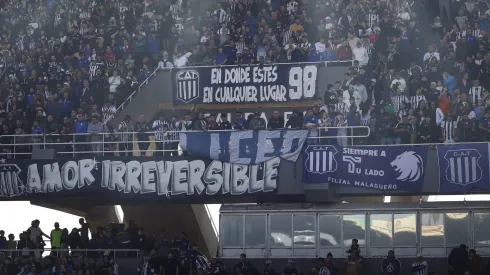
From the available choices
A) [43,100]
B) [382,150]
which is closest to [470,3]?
[382,150]

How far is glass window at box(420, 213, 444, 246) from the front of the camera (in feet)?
103

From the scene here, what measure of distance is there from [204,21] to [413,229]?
10.7 m

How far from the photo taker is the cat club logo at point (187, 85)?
118 ft

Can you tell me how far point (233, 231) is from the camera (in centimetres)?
3269

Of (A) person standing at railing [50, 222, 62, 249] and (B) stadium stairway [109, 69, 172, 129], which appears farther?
(B) stadium stairway [109, 69, 172, 129]

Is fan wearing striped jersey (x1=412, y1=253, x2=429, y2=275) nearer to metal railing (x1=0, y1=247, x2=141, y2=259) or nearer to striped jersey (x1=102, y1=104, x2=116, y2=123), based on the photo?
metal railing (x1=0, y1=247, x2=141, y2=259)

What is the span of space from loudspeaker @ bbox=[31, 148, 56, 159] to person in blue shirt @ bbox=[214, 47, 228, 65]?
5.47m

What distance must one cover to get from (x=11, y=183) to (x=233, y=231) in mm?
6101

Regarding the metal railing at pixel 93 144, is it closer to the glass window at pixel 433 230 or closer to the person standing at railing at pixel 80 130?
the person standing at railing at pixel 80 130

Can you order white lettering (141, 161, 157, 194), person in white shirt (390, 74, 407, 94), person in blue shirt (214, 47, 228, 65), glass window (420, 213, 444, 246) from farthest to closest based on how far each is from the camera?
person in blue shirt (214, 47, 228, 65), white lettering (141, 161, 157, 194), person in white shirt (390, 74, 407, 94), glass window (420, 213, 444, 246)

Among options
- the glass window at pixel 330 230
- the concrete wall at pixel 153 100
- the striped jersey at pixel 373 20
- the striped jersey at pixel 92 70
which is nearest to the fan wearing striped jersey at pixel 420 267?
the glass window at pixel 330 230

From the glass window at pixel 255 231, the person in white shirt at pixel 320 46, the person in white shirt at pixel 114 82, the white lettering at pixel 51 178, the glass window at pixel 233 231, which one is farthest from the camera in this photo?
the person in white shirt at pixel 114 82

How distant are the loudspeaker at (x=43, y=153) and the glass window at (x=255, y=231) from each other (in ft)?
18.2

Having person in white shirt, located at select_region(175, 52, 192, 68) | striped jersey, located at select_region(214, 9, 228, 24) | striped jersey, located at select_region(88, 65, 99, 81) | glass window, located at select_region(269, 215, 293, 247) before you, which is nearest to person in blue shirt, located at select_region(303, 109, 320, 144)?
glass window, located at select_region(269, 215, 293, 247)
